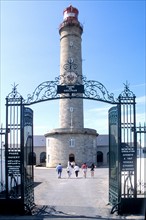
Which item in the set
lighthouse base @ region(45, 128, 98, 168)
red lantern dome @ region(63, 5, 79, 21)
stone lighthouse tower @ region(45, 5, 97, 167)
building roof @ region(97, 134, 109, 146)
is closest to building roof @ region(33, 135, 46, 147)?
building roof @ region(97, 134, 109, 146)

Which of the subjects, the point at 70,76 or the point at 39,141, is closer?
the point at 70,76

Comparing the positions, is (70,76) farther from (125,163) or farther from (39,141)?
(39,141)

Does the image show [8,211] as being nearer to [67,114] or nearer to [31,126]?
[31,126]

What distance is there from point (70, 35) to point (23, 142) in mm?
34834

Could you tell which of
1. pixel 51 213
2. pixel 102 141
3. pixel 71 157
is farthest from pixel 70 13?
pixel 51 213

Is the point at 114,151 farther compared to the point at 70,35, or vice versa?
the point at 70,35

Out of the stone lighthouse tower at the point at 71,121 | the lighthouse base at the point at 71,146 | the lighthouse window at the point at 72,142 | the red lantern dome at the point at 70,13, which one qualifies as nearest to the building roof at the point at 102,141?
the lighthouse base at the point at 71,146

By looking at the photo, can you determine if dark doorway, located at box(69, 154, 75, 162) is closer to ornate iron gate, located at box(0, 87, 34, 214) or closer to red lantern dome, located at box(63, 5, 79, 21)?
red lantern dome, located at box(63, 5, 79, 21)

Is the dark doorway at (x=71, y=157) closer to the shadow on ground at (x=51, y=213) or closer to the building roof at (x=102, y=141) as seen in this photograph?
the building roof at (x=102, y=141)

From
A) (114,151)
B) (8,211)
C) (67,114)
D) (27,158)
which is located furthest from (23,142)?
(67,114)

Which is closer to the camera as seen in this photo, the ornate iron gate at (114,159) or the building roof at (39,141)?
the ornate iron gate at (114,159)

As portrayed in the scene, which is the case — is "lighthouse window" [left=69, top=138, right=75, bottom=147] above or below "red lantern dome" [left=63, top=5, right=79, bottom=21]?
below

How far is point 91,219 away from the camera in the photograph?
9.22 metres

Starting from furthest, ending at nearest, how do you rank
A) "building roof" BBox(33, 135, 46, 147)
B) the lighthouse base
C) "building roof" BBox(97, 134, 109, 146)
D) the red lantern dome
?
"building roof" BBox(33, 135, 46, 147) < "building roof" BBox(97, 134, 109, 146) < the red lantern dome < the lighthouse base
